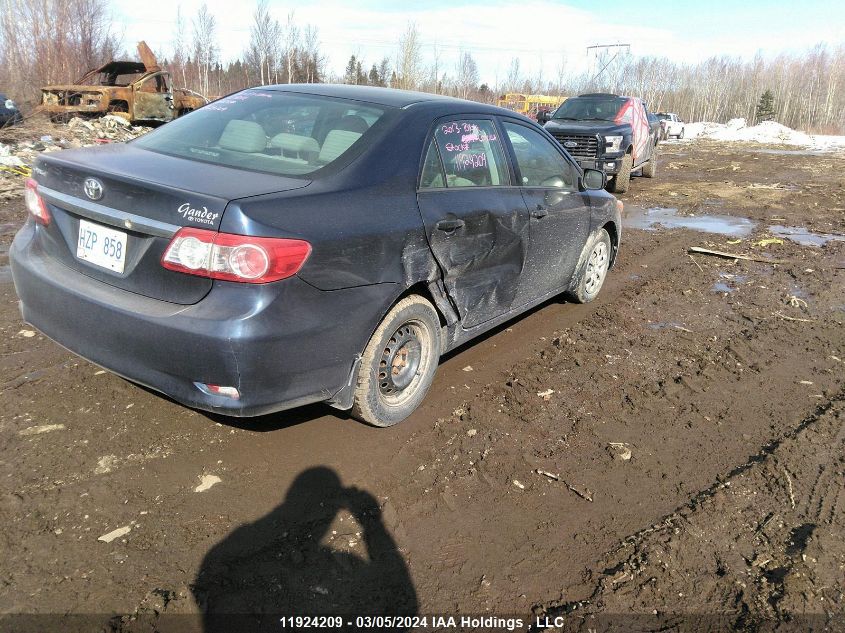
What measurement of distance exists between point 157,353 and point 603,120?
41.7ft

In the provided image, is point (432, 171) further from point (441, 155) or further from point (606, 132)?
point (606, 132)

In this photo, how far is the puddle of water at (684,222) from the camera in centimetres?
988

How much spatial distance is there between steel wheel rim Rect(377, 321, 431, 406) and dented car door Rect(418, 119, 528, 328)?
319mm

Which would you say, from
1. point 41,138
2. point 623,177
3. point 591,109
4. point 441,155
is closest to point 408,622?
point 441,155

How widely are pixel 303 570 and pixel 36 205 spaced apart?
2.27 m

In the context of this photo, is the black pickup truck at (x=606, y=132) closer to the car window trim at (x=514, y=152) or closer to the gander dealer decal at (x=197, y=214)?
the car window trim at (x=514, y=152)

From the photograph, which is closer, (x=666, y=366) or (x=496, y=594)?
(x=496, y=594)

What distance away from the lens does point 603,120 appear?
13.4 m

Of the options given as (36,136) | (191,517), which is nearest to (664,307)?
(191,517)

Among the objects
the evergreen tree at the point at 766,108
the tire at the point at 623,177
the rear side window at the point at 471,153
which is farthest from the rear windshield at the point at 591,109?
the evergreen tree at the point at 766,108

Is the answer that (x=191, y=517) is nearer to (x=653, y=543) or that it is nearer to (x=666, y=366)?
(x=653, y=543)

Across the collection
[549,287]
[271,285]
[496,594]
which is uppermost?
[271,285]

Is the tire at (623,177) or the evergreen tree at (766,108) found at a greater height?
the evergreen tree at (766,108)

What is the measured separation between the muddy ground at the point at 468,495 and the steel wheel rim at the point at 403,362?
0.72 ft
